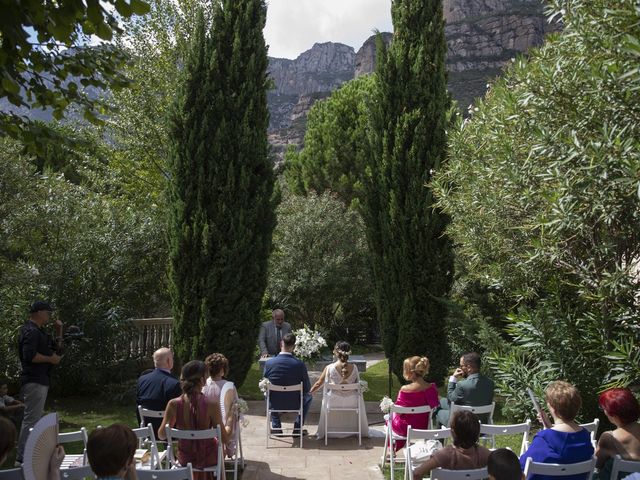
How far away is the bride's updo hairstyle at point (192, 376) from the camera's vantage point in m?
4.79

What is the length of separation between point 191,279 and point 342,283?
32.4ft

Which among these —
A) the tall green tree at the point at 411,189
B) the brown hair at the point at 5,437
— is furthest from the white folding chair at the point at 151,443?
the tall green tree at the point at 411,189

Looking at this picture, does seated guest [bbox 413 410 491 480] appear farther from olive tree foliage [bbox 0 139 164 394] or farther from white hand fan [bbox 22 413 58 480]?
olive tree foliage [bbox 0 139 164 394]

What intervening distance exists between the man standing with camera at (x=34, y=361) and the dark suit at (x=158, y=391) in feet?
4.52

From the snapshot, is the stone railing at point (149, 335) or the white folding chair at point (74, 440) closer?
→ the white folding chair at point (74, 440)

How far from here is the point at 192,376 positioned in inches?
188

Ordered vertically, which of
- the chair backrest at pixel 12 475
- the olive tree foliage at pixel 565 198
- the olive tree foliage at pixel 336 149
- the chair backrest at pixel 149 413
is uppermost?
the olive tree foliage at pixel 336 149

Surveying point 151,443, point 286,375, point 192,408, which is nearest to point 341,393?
point 286,375

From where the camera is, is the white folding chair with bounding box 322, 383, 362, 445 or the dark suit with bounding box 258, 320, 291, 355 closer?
the white folding chair with bounding box 322, 383, 362, 445

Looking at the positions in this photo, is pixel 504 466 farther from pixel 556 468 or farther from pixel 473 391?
pixel 473 391

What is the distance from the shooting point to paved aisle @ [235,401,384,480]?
6242 mm

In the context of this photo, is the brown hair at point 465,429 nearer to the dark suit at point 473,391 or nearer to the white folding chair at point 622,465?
the white folding chair at point 622,465

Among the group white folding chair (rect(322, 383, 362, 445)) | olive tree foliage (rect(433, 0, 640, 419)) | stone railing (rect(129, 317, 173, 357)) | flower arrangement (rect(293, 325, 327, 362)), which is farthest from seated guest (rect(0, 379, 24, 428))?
olive tree foliage (rect(433, 0, 640, 419))

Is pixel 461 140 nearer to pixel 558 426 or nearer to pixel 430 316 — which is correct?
pixel 430 316
